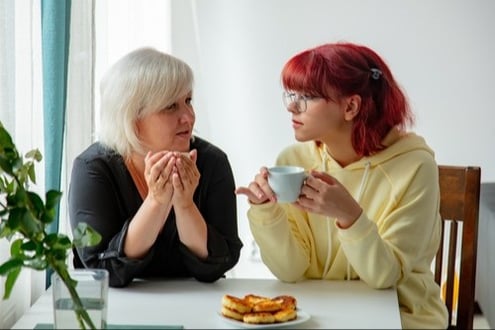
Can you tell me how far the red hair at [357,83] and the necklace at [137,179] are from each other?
0.37 m

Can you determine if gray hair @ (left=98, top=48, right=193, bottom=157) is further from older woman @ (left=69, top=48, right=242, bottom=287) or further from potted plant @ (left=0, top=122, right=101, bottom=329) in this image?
potted plant @ (left=0, top=122, right=101, bottom=329)

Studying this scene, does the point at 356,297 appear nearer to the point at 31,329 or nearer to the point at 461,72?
the point at 31,329

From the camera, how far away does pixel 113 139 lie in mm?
2221

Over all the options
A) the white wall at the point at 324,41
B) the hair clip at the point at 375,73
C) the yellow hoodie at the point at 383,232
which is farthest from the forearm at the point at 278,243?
the white wall at the point at 324,41

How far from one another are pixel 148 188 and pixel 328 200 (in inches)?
16.3

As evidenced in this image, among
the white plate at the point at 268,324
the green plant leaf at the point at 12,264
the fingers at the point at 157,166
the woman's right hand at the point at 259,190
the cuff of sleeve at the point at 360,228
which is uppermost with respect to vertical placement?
the fingers at the point at 157,166

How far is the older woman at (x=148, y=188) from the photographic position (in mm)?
2088

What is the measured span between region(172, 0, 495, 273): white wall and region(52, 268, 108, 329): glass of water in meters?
2.03

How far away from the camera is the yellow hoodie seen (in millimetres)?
2078

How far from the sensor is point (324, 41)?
373 centimetres

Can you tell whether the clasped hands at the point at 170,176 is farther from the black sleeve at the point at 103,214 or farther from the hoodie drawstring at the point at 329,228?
the hoodie drawstring at the point at 329,228

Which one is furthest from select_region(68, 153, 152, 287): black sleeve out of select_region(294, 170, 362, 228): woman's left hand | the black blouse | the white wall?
the white wall

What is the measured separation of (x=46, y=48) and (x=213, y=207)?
56 cm

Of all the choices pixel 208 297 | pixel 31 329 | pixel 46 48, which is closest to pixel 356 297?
pixel 208 297
